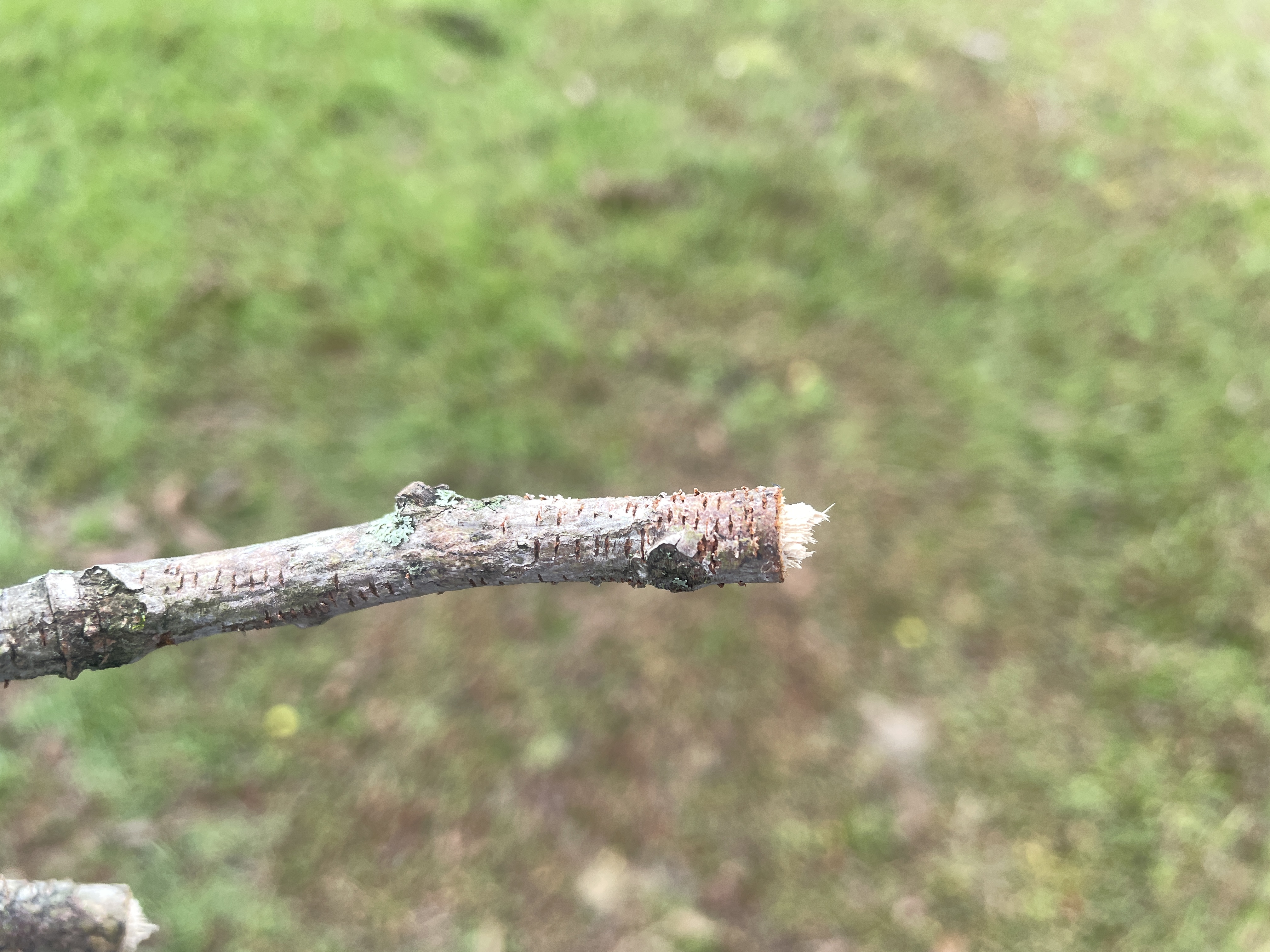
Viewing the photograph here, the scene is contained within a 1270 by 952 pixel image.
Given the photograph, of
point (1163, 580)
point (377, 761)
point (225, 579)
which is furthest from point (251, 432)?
point (1163, 580)

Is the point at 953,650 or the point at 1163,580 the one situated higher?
the point at 1163,580

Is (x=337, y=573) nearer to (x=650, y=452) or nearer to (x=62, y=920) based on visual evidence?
(x=62, y=920)

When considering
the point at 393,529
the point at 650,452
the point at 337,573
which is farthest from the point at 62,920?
the point at 650,452

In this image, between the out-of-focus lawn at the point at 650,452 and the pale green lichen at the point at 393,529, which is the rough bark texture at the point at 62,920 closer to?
the pale green lichen at the point at 393,529

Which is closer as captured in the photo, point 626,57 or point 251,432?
point 251,432

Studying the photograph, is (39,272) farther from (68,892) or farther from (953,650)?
(953,650)

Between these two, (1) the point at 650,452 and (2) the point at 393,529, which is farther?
(1) the point at 650,452

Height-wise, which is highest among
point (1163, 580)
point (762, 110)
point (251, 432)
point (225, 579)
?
point (762, 110)
